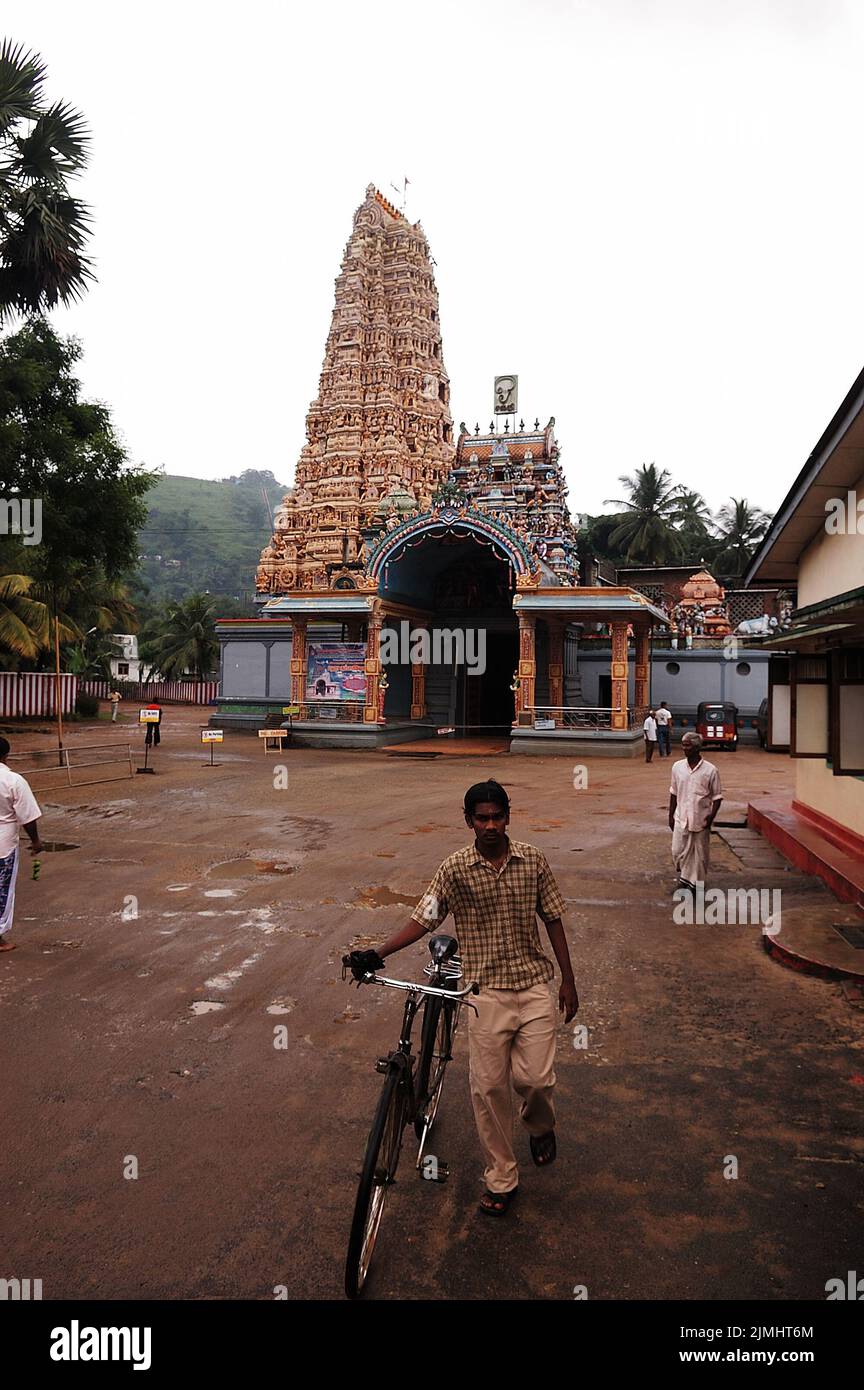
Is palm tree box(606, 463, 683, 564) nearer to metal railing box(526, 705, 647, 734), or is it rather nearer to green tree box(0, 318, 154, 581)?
metal railing box(526, 705, 647, 734)

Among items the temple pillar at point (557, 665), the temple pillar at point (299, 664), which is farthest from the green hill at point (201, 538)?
the temple pillar at point (557, 665)

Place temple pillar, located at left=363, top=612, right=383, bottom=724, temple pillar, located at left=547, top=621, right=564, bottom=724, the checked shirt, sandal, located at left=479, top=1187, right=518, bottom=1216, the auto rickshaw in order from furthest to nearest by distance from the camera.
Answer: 1. temple pillar, located at left=547, top=621, right=564, bottom=724
2. temple pillar, located at left=363, top=612, right=383, bottom=724
3. the auto rickshaw
4. the checked shirt
5. sandal, located at left=479, top=1187, right=518, bottom=1216

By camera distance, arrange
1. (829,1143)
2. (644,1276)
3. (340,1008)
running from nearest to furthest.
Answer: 1. (644,1276)
2. (829,1143)
3. (340,1008)

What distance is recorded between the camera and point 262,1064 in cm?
452

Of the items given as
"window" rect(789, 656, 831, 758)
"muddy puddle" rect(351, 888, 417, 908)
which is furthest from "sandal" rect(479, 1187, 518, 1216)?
"window" rect(789, 656, 831, 758)

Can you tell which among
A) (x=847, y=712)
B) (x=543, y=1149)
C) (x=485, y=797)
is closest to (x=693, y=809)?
(x=847, y=712)

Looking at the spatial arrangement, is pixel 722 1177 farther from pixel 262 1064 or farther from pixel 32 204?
pixel 32 204

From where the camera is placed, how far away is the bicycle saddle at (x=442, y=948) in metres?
3.47

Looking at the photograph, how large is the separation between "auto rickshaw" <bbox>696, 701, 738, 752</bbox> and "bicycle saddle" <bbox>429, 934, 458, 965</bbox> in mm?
22412

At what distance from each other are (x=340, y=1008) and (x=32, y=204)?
45.6 feet

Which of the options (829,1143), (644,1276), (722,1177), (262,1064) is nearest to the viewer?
(644,1276)

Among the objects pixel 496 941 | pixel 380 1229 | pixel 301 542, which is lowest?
pixel 380 1229

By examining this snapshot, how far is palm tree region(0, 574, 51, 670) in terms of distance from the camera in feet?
94.7
